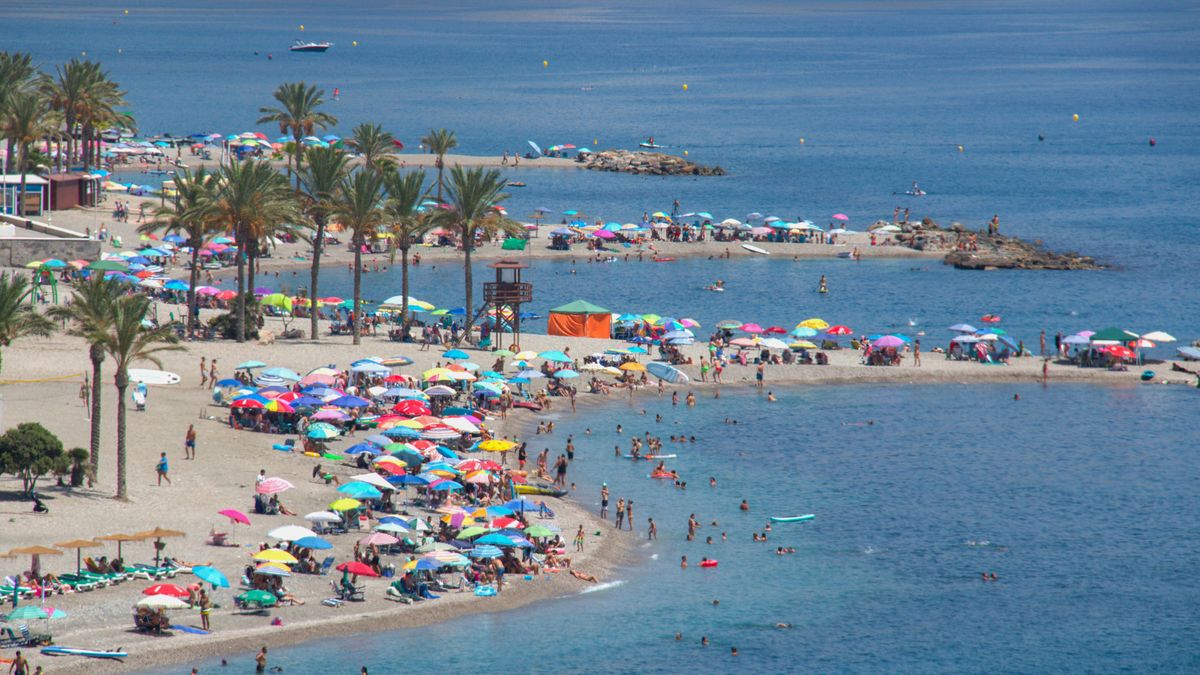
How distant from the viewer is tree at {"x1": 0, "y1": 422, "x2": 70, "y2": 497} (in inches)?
1898

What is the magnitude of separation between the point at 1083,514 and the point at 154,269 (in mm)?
48853

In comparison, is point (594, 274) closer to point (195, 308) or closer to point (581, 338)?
point (581, 338)

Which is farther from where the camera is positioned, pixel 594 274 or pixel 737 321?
pixel 594 274

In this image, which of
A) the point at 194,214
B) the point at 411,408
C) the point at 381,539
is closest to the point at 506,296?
the point at 194,214

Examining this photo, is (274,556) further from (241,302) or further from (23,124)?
(23,124)

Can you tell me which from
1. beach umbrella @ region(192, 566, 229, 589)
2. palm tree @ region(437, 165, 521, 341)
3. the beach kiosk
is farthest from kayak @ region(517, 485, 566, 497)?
the beach kiosk

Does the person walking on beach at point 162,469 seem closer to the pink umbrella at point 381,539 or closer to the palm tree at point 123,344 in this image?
the palm tree at point 123,344

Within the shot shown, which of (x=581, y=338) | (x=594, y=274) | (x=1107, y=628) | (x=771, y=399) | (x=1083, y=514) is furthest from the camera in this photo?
(x=594, y=274)

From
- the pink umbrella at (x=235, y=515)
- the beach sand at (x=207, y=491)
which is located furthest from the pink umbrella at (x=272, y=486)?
the pink umbrella at (x=235, y=515)

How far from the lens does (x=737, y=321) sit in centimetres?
8862

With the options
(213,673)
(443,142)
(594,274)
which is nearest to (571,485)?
(213,673)

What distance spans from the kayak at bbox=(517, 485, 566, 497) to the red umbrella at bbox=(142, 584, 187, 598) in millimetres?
17104

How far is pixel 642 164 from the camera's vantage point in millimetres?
152875

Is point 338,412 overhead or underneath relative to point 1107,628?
overhead
